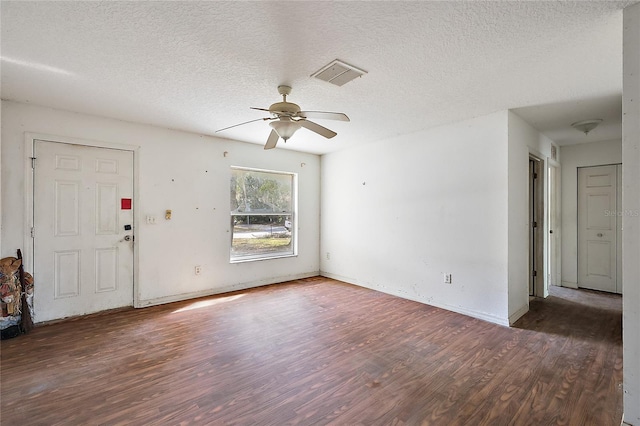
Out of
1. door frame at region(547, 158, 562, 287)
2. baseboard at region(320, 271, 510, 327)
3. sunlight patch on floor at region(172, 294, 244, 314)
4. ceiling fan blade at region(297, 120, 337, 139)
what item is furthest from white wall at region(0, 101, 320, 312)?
door frame at region(547, 158, 562, 287)

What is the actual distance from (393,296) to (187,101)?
3759 millimetres

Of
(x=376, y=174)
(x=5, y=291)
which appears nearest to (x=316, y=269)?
(x=376, y=174)

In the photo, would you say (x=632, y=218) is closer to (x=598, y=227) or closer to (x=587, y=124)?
(x=587, y=124)

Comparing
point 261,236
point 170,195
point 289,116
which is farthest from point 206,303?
point 289,116

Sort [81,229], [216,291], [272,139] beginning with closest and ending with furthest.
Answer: [272,139]
[81,229]
[216,291]

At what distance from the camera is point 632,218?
1.67 m

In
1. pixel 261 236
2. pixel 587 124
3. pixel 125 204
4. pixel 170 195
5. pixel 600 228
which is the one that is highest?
pixel 587 124

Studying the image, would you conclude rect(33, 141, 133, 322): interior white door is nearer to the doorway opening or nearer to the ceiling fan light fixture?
the ceiling fan light fixture

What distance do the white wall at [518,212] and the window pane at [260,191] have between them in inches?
Answer: 139

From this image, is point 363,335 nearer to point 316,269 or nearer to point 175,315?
point 175,315

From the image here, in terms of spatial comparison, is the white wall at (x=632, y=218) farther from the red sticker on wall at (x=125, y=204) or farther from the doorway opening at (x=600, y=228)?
the red sticker on wall at (x=125, y=204)

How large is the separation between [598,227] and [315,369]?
5.20 metres

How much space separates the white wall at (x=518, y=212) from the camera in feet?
11.1

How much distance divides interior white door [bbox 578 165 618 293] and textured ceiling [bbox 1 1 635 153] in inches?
84.8
